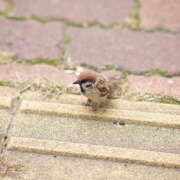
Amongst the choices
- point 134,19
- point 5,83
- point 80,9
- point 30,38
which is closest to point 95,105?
point 5,83

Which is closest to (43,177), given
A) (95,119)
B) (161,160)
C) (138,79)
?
(95,119)

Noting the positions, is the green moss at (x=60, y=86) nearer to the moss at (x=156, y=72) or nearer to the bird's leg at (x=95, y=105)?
the bird's leg at (x=95, y=105)

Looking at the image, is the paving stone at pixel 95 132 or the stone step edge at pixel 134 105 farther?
the stone step edge at pixel 134 105

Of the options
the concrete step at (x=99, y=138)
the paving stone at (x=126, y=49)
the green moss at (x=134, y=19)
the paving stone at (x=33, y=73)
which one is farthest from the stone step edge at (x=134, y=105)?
the green moss at (x=134, y=19)

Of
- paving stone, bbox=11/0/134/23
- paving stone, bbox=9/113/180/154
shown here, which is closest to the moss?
paving stone, bbox=9/113/180/154

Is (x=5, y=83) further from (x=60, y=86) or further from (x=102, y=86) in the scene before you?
(x=102, y=86)

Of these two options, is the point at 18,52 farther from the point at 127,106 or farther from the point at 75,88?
the point at 127,106
